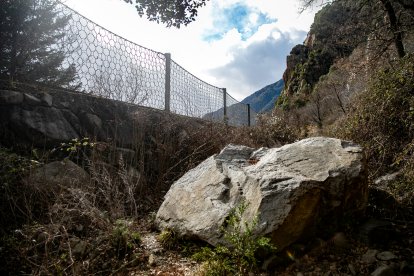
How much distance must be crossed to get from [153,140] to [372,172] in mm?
3297

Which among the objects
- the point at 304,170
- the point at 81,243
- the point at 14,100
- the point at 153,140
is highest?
the point at 14,100

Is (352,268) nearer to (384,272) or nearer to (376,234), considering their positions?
(384,272)

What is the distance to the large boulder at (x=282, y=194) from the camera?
2768 mm

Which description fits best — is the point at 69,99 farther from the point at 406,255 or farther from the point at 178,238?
the point at 406,255

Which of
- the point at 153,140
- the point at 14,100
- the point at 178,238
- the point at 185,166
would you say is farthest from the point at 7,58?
the point at 178,238

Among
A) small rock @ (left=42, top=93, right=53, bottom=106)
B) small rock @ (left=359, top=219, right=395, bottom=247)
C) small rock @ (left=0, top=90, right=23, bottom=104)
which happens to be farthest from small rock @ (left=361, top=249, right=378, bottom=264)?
small rock @ (left=0, top=90, right=23, bottom=104)

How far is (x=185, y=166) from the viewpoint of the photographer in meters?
5.46

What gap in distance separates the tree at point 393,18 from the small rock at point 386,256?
313 centimetres

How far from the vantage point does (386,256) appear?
2.58 m

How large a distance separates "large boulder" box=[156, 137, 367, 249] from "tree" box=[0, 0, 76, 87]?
282cm

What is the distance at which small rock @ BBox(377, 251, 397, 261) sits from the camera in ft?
8.40

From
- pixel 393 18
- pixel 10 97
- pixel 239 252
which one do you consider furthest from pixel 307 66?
pixel 239 252

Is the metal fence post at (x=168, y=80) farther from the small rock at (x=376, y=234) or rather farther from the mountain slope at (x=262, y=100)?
the mountain slope at (x=262, y=100)

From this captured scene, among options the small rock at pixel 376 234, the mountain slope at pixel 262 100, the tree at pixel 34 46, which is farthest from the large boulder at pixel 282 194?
the mountain slope at pixel 262 100
